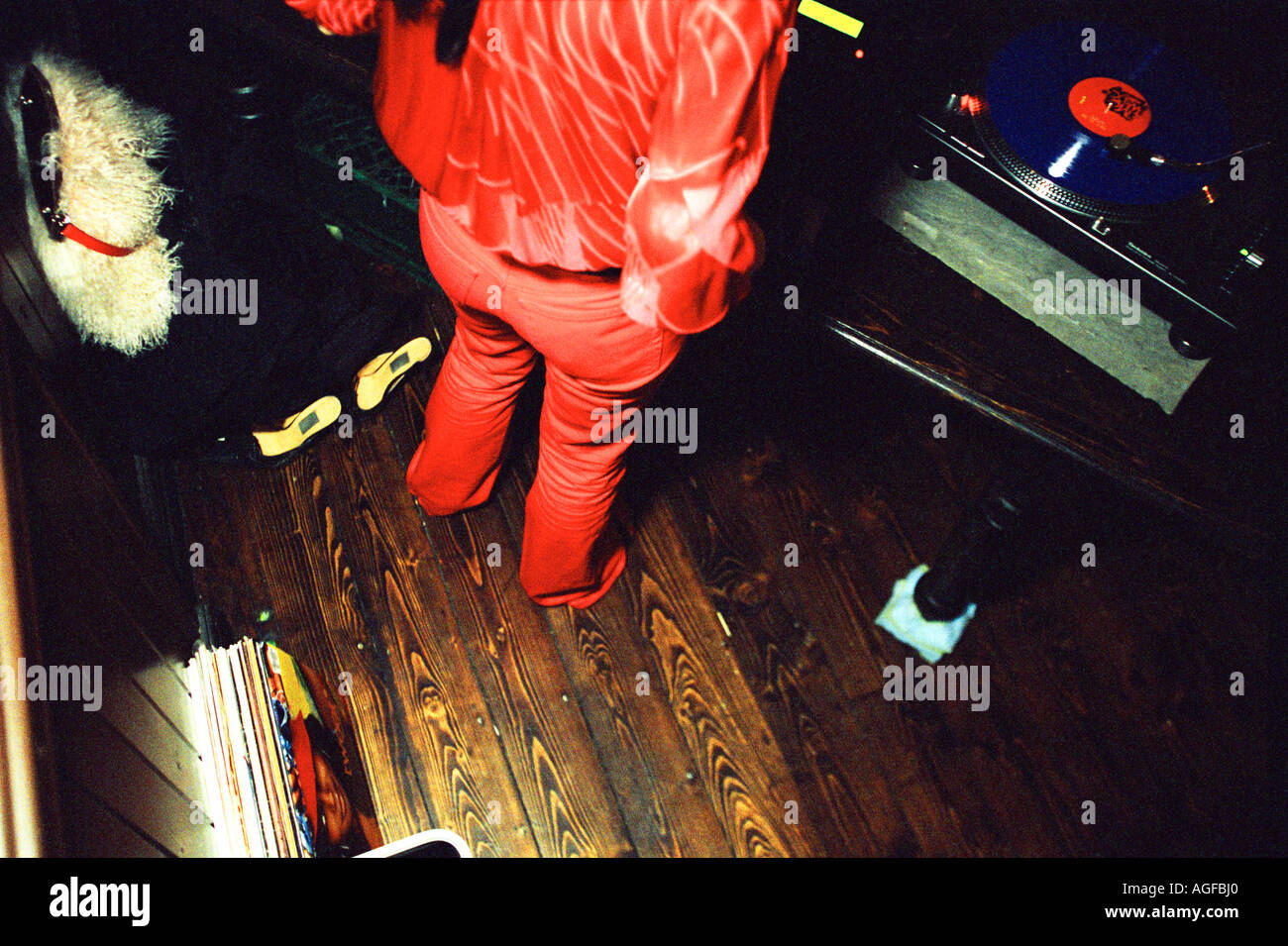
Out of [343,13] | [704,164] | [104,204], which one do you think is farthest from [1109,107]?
[104,204]

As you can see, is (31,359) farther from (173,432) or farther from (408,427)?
(408,427)

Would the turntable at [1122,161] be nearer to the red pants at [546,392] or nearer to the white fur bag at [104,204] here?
the red pants at [546,392]

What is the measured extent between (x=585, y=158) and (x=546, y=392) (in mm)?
485

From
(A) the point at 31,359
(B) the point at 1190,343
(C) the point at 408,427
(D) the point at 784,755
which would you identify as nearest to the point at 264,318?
(C) the point at 408,427

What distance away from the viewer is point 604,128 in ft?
2.94

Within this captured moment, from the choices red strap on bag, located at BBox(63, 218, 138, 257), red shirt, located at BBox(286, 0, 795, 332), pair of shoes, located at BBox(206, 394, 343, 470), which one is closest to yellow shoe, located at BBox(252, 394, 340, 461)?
pair of shoes, located at BBox(206, 394, 343, 470)

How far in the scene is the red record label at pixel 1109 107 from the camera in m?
1.27

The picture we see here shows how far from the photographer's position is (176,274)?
1.54 m

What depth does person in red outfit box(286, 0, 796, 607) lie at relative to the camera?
30.7 inches

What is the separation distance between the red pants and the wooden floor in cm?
15

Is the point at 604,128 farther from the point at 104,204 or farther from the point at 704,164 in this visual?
the point at 104,204
